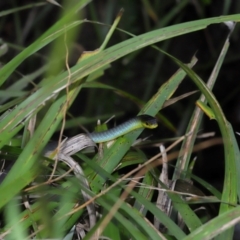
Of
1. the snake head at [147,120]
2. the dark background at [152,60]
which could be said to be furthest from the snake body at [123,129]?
the dark background at [152,60]

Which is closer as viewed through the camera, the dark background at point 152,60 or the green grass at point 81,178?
the green grass at point 81,178

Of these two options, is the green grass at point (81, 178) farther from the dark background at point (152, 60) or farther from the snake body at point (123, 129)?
the dark background at point (152, 60)

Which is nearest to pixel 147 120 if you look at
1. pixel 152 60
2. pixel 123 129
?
pixel 123 129

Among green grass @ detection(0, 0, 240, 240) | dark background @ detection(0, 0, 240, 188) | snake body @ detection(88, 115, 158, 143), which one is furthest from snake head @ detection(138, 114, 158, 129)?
dark background @ detection(0, 0, 240, 188)

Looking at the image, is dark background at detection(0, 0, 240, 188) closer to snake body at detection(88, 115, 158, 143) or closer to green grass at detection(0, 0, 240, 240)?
snake body at detection(88, 115, 158, 143)

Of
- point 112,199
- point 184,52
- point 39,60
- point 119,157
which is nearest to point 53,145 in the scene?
point 119,157

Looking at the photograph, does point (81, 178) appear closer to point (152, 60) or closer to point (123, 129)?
point (123, 129)
